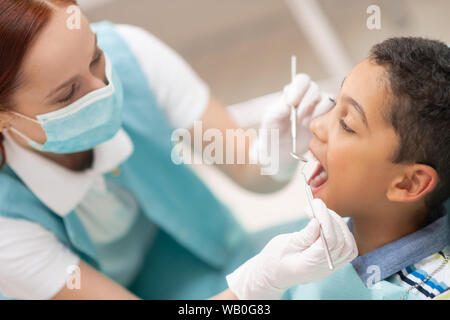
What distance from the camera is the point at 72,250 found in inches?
39.9

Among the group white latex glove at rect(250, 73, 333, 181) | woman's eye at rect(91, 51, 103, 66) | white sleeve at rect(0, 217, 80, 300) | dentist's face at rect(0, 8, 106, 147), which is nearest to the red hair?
dentist's face at rect(0, 8, 106, 147)

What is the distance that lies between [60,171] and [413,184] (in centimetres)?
69

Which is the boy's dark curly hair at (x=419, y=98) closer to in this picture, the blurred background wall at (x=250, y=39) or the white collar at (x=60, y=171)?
the blurred background wall at (x=250, y=39)

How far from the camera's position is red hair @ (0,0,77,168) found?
723mm

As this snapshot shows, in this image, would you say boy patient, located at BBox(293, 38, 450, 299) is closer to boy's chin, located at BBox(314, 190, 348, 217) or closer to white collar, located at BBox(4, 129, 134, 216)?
boy's chin, located at BBox(314, 190, 348, 217)

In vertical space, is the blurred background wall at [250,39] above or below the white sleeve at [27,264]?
above

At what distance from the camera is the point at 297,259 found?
2.30 feet

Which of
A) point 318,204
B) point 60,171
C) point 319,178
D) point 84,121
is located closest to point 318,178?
point 319,178

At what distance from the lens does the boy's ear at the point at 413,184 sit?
730 millimetres

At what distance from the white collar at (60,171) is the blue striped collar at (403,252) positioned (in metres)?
0.52

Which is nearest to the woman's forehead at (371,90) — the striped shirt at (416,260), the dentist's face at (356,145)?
the dentist's face at (356,145)

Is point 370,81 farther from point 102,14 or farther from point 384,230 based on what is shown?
point 102,14

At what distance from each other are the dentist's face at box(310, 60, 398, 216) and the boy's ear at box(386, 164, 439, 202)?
0.01 meters

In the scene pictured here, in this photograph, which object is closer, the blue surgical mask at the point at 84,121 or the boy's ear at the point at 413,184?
the boy's ear at the point at 413,184
